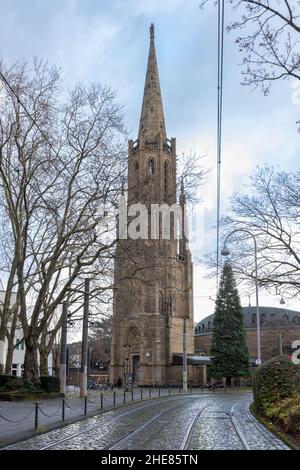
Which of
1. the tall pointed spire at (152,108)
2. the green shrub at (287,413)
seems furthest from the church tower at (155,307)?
the green shrub at (287,413)

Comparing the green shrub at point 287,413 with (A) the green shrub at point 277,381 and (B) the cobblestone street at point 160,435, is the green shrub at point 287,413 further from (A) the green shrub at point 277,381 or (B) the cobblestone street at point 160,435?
(B) the cobblestone street at point 160,435

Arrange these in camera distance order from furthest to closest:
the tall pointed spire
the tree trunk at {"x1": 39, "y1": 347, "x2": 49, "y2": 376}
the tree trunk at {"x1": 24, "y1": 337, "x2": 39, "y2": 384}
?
the tall pointed spire
the tree trunk at {"x1": 39, "y1": 347, "x2": 49, "y2": 376}
the tree trunk at {"x1": 24, "y1": 337, "x2": 39, "y2": 384}

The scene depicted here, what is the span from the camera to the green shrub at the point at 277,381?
1738 centimetres

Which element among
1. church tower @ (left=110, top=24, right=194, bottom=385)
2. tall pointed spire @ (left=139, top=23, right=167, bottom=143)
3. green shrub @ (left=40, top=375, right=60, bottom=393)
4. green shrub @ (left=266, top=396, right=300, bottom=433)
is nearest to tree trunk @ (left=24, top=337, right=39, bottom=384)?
green shrub @ (left=40, top=375, right=60, bottom=393)

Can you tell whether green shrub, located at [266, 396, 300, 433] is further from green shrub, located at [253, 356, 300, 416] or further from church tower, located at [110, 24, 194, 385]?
church tower, located at [110, 24, 194, 385]

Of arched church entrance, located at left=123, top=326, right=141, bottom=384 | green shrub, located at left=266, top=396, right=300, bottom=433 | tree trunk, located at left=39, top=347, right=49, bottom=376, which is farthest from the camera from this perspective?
arched church entrance, located at left=123, top=326, right=141, bottom=384

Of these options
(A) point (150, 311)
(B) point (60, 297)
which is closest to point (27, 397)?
(B) point (60, 297)

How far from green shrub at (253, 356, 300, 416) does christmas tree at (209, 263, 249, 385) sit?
39.7 meters

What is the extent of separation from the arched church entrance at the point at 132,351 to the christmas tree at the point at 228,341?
11.3m

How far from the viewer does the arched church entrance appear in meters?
68.0

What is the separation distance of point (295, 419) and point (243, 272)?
8305mm

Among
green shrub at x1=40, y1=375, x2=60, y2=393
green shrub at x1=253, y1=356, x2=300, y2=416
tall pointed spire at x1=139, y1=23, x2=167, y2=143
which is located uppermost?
tall pointed spire at x1=139, y1=23, x2=167, y2=143

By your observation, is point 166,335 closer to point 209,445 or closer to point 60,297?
point 60,297
